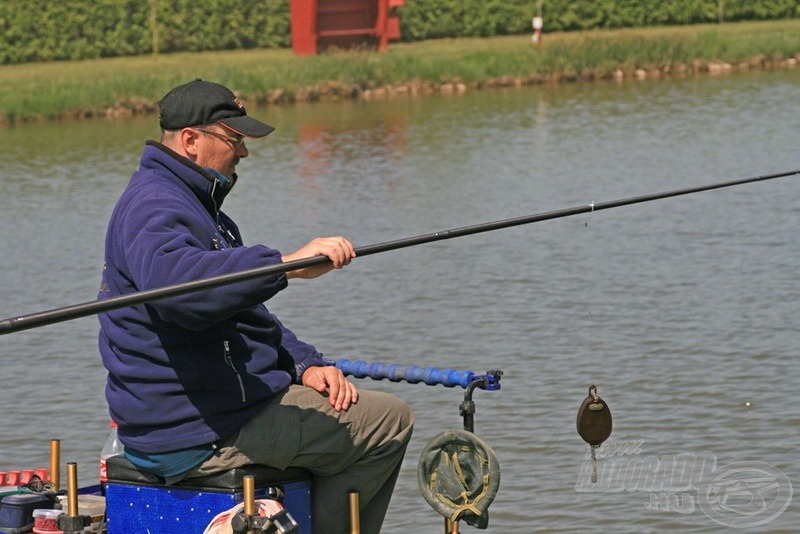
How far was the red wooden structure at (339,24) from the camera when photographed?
32500 millimetres

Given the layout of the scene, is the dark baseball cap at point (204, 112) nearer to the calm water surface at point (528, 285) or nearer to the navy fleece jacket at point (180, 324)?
the navy fleece jacket at point (180, 324)

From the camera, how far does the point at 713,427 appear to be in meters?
7.58

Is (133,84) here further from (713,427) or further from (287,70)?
(713,427)

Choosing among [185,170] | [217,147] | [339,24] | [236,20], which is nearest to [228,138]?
[217,147]

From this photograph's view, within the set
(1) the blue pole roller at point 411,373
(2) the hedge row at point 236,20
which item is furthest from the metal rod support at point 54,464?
(2) the hedge row at point 236,20

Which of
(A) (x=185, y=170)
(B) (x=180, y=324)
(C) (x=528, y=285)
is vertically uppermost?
(A) (x=185, y=170)

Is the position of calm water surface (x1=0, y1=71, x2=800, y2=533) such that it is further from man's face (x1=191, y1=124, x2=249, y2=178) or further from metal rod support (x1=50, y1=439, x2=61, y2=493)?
man's face (x1=191, y1=124, x2=249, y2=178)

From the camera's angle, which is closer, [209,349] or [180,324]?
[180,324]

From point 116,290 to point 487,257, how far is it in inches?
322

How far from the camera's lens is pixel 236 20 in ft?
112

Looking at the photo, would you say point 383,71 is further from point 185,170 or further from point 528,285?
point 185,170

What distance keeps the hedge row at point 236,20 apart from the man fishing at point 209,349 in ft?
96.6

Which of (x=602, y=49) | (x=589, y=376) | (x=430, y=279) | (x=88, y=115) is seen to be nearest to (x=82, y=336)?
(x=430, y=279)

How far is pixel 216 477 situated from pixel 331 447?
31 centimetres
